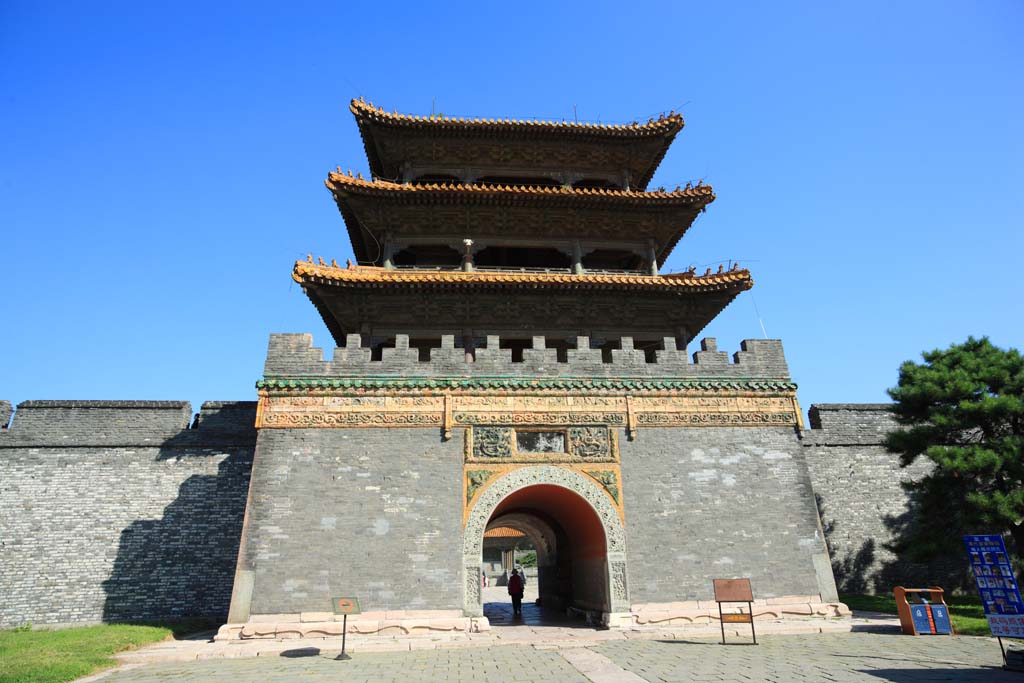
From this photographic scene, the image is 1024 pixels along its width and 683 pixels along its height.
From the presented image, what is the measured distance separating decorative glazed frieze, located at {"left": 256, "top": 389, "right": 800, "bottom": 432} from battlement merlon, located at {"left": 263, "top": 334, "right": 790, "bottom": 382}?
43 cm

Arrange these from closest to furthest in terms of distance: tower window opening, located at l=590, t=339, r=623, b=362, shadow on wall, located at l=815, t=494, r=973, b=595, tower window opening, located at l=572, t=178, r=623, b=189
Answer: tower window opening, located at l=590, t=339, r=623, b=362, shadow on wall, located at l=815, t=494, r=973, b=595, tower window opening, located at l=572, t=178, r=623, b=189

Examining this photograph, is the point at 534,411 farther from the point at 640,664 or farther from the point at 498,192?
the point at 498,192

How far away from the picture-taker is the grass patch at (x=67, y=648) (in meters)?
6.93

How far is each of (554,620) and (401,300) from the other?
299 inches

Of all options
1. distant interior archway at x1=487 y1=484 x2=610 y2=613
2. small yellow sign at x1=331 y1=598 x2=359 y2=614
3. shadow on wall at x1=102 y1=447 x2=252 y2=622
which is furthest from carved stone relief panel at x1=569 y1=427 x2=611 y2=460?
shadow on wall at x1=102 y1=447 x2=252 y2=622

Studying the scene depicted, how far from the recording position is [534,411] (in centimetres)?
1059

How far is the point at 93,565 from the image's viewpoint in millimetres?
12242

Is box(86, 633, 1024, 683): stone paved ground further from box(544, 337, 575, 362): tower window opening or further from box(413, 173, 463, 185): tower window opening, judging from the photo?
box(413, 173, 463, 185): tower window opening

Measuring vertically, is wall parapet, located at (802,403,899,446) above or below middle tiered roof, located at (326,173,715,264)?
below

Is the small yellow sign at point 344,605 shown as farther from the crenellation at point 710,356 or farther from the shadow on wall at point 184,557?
the crenellation at point 710,356

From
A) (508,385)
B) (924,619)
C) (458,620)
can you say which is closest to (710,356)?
(508,385)

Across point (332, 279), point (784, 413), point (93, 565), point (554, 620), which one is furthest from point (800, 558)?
point (93, 565)

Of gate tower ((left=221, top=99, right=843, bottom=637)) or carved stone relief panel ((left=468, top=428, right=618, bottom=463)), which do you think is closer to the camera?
gate tower ((left=221, top=99, right=843, bottom=637))

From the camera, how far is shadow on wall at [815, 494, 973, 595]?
1380cm
